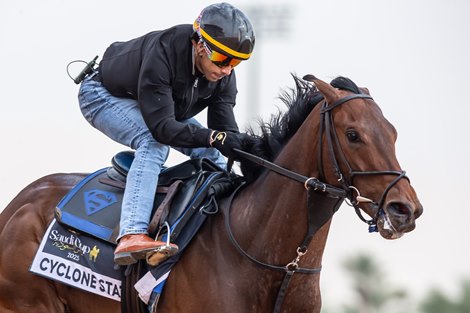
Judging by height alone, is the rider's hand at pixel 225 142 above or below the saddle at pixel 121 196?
above

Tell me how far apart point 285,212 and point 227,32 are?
1336mm

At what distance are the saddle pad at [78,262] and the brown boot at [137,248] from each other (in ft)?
1.12

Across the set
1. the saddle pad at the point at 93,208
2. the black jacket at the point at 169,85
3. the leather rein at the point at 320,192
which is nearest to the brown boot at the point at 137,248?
the saddle pad at the point at 93,208

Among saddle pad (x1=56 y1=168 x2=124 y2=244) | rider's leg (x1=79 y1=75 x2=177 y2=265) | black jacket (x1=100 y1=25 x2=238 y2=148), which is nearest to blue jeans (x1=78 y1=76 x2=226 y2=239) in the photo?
rider's leg (x1=79 y1=75 x2=177 y2=265)

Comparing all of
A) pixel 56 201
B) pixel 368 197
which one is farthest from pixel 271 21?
pixel 368 197

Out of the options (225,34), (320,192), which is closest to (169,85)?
(225,34)

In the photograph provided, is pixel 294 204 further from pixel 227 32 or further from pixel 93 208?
pixel 93 208

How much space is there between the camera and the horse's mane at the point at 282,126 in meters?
6.84

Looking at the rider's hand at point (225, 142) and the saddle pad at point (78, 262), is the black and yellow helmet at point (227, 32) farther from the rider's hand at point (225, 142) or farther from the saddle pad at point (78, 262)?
the saddle pad at point (78, 262)

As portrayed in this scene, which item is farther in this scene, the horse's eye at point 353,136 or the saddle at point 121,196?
the saddle at point 121,196

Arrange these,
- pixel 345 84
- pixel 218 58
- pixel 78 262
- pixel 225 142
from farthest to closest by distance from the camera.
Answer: pixel 78 262, pixel 218 58, pixel 225 142, pixel 345 84

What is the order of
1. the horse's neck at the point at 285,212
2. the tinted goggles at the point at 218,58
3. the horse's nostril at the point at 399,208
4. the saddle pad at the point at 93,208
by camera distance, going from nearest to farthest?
the horse's nostril at the point at 399,208 < the horse's neck at the point at 285,212 < the tinted goggles at the point at 218,58 < the saddle pad at the point at 93,208

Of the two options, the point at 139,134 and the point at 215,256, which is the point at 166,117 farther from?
the point at 215,256

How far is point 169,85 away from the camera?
705 cm
